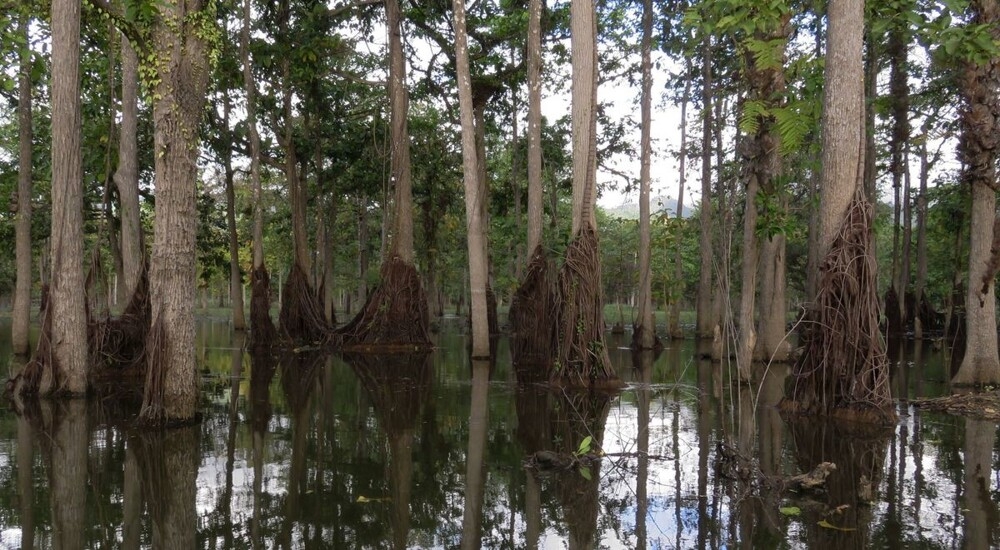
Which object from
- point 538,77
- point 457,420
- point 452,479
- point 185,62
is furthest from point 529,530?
point 538,77

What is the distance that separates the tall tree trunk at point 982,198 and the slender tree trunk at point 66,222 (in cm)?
1113

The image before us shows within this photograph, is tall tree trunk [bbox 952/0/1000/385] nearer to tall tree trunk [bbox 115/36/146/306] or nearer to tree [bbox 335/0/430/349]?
tree [bbox 335/0/430/349]

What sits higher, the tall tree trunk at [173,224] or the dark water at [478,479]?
the tall tree trunk at [173,224]

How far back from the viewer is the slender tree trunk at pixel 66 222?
830 cm

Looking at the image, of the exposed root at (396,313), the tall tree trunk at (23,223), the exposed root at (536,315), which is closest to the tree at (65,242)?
the exposed root at (536,315)

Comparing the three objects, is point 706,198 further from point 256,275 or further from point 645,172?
point 256,275

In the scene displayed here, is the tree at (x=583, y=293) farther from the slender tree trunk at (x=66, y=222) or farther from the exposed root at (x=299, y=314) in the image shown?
the exposed root at (x=299, y=314)

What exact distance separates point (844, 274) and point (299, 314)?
1314cm

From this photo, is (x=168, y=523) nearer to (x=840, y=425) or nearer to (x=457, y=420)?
(x=457, y=420)

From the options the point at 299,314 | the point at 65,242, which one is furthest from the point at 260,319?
the point at 65,242

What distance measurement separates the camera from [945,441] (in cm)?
670

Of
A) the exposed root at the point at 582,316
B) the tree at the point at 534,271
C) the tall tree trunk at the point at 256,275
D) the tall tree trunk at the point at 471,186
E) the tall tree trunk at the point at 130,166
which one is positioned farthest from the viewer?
the tall tree trunk at the point at 256,275

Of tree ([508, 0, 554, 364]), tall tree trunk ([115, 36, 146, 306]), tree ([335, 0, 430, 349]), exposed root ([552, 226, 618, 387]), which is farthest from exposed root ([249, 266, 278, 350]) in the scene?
exposed root ([552, 226, 618, 387])

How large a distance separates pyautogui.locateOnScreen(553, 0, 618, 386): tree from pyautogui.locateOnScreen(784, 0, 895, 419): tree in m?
2.66
